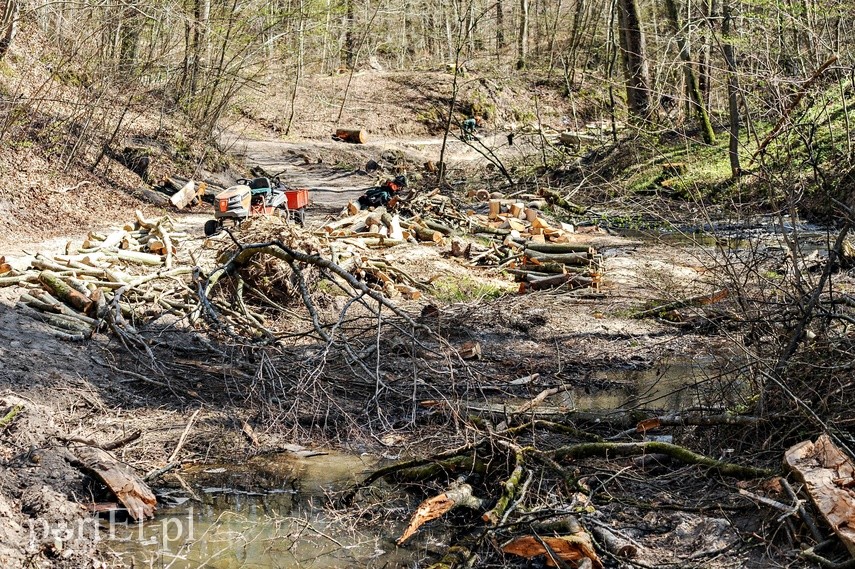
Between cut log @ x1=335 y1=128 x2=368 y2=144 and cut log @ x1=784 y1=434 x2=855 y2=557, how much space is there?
25.8m

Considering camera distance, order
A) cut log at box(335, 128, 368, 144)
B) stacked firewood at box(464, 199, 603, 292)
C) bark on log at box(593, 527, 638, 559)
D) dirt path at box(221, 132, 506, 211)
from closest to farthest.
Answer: bark on log at box(593, 527, 638, 559)
stacked firewood at box(464, 199, 603, 292)
dirt path at box(221, 132, 506, 211)
cut log at box(335, 128, 368, 144)

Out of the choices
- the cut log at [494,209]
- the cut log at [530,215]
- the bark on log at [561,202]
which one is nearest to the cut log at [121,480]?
the cut log at [530,215]

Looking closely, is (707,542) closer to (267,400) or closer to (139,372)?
(267,400)

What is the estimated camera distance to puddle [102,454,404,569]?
5363 millimetres

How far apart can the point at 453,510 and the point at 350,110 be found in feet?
96.9

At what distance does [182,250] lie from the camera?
12.6m

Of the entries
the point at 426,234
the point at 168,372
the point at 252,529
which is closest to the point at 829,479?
the point at 252,529

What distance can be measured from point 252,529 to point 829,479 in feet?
11.5

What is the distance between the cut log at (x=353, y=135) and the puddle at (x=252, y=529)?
78.8ft

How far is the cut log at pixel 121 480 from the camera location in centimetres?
589

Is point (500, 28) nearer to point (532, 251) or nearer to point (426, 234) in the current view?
point (426, 234)

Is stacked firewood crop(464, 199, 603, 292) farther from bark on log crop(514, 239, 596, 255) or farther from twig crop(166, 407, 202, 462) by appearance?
twig crop(166, 407, 202, 462)

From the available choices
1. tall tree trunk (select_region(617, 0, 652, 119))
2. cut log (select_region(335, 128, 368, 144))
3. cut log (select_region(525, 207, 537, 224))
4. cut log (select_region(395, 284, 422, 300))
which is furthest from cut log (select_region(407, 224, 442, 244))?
cut log (select_region(335, 128, 368, 144))

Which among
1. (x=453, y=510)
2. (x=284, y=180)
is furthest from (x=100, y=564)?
(x=284, y=180)
